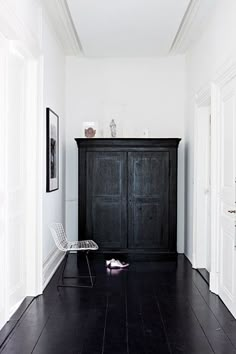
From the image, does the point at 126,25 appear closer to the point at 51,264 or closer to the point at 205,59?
the point at 205,59

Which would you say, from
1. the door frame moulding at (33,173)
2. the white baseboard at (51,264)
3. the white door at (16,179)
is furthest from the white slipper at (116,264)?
the white door at (16,179)

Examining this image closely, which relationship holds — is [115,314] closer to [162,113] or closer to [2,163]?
[2,163]

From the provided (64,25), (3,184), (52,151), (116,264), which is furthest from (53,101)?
(116,264)

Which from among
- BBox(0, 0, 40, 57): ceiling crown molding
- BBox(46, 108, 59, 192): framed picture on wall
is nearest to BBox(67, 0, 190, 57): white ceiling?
BBox(0, 0, 40, 57): ceiling crown molding

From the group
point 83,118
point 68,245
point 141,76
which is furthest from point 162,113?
point 68,245

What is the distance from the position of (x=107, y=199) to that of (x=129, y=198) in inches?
12.6

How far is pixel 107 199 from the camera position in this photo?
6.09m

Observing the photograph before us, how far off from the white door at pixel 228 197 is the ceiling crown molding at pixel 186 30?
1.07 meters

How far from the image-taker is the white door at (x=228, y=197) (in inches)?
149

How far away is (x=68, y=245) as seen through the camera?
5.00m

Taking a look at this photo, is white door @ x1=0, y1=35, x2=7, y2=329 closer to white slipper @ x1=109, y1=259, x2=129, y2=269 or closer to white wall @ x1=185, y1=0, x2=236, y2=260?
white wall @ x1=185, y1=0, x2=236, y2=260

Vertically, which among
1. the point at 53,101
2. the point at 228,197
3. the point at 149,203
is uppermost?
the point at 53,101

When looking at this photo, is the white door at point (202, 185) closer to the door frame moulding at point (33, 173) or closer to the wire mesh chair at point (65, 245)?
the wire mesh chair at point (65, 245)

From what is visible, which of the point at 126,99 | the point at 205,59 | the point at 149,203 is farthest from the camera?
the point at 126,99
